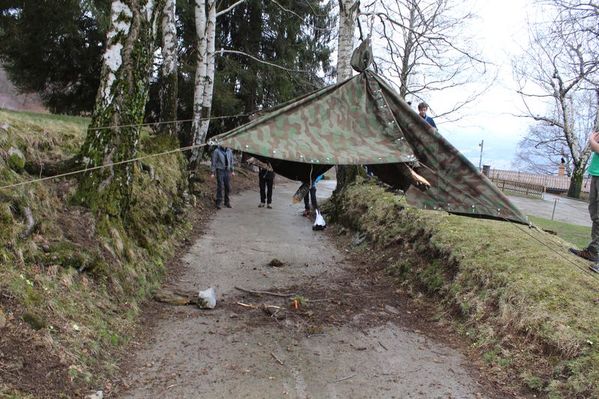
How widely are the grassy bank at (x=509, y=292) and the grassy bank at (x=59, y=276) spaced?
12.6ft

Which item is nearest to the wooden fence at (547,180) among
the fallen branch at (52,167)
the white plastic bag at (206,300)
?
the white plastic bag at (206,300)

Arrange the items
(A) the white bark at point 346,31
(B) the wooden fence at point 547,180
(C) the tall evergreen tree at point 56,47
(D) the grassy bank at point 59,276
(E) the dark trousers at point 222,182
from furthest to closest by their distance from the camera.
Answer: (B) the wooden fence at point 547,180
(E) the dark trousers at point 222,182
(A) the white bark at point 346,31
(C) the tall evergreen tree at point 56,47
(D) the grassy bank at point 59,276

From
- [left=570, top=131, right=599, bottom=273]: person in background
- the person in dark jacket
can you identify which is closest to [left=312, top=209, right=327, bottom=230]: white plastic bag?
the person in dark jacket

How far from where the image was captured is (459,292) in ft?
21.0

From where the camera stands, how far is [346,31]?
12.2m

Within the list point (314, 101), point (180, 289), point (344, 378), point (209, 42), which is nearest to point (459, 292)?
point (344, 378)

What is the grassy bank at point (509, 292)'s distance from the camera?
4.62 meters

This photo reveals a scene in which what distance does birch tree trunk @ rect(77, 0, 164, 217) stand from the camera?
648 cm

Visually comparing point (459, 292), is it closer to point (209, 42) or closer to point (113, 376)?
point (113, 376)

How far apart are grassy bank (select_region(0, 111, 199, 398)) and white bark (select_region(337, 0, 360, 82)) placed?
6.68 meters

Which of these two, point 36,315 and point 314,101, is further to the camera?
point 314,101

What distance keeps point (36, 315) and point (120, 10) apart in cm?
417

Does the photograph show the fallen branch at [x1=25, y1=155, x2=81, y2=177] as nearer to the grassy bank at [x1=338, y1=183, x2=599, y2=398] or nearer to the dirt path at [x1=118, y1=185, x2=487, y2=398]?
the dirt path at [x1=118, y1=185, x2=487, y2=398]

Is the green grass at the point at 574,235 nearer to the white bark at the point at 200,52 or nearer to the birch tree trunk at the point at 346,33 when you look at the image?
the birch tree trunk at the point at 346,33
